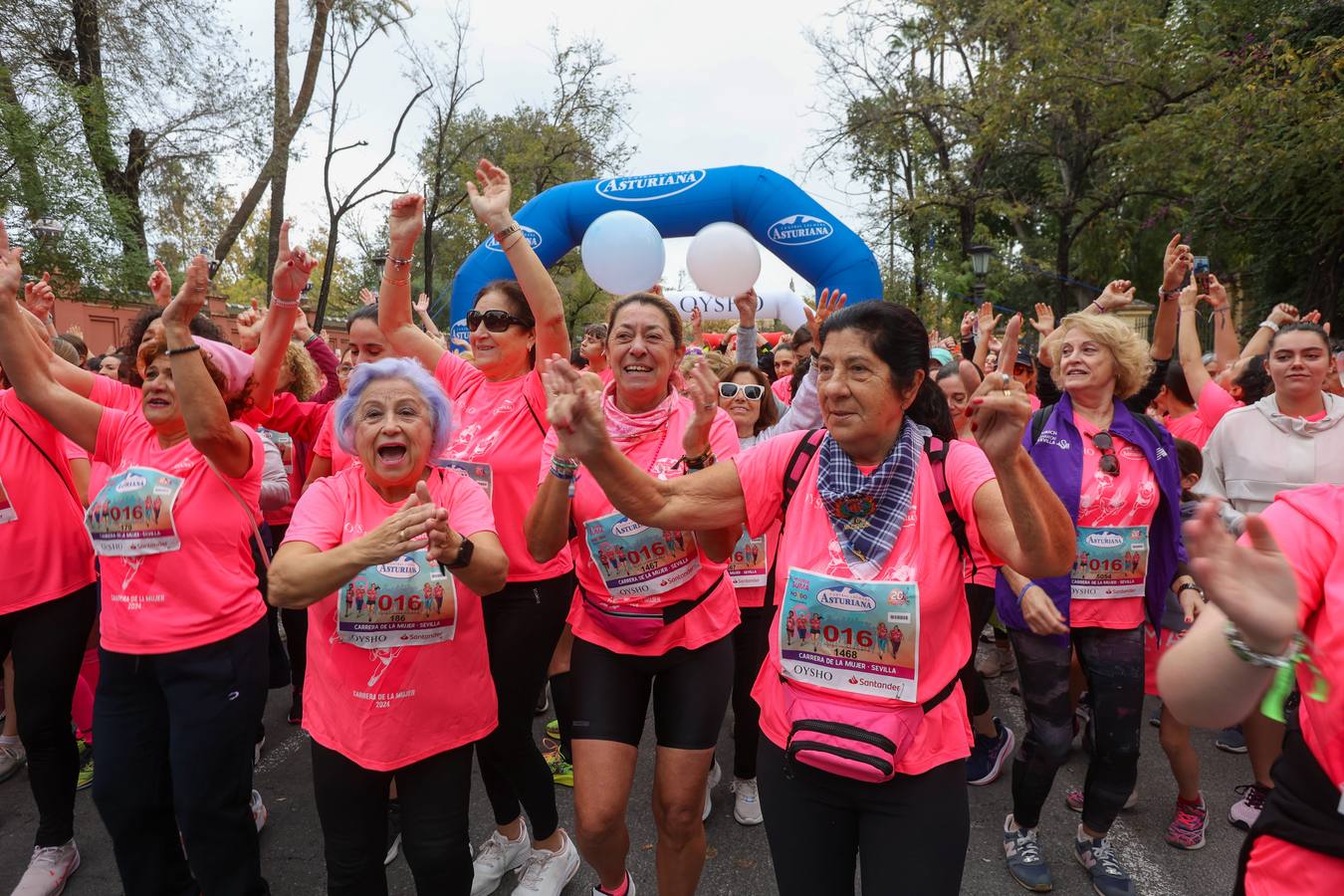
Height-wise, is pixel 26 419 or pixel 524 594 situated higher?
pixel 26 419

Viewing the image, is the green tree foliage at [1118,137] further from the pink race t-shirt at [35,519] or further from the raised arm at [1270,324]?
the pink race t-shirt at [35,519]

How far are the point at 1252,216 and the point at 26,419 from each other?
51.3 feet

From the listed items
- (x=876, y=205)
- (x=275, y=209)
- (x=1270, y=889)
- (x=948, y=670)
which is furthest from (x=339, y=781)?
(x=876, y=205)

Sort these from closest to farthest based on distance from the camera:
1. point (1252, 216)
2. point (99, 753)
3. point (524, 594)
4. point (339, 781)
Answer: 1. point (339, 781)
2. point (99, 753)
3. point (524, 594)
4. point (1252, 216)

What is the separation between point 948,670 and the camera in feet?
6.23

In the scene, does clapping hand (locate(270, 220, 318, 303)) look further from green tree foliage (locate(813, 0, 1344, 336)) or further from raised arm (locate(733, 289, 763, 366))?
green tree foliage (locate(813, 0, 1344, 336))

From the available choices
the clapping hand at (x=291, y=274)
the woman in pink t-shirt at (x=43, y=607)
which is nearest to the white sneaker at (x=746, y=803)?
the woman in pink t-shirt at (x=43, y=607)

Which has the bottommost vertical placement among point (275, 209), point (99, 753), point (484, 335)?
point (99, 753)

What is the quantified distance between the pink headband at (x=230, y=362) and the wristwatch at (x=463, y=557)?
1317mm

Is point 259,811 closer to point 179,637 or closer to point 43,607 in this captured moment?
point 43,607

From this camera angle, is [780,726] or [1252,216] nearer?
[780,726]

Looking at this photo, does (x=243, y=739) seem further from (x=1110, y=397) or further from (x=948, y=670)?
(x=1110, y=397)

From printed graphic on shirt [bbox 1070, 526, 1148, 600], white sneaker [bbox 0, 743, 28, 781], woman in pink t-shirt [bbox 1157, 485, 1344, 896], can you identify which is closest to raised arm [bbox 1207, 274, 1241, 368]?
printed graphic on shirt [bbox 1070, 526, 1148, 600]

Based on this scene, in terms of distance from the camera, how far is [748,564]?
11.8 ft
